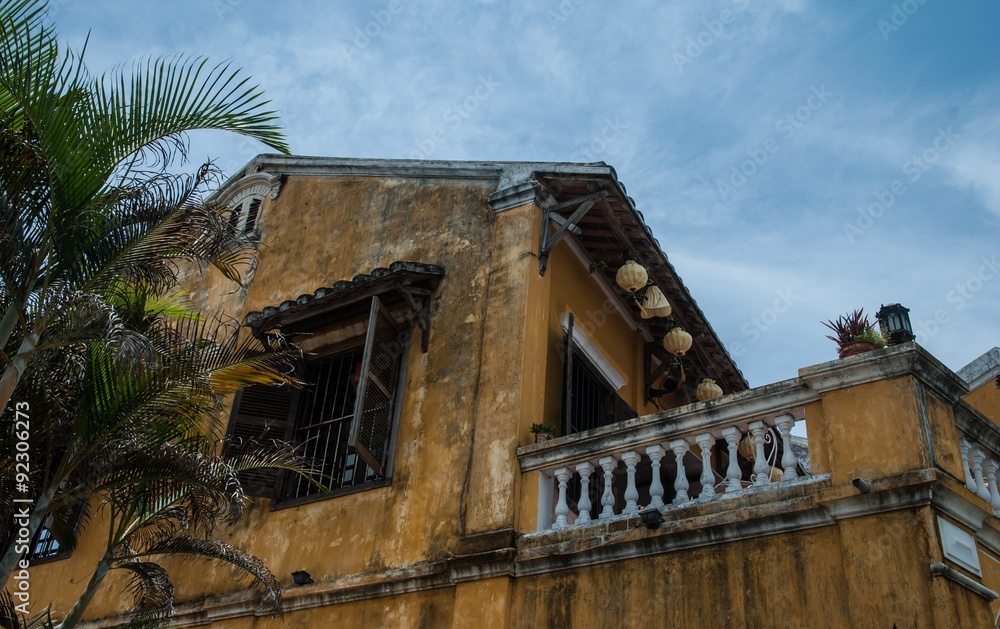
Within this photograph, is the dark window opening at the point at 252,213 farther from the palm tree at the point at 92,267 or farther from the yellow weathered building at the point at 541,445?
the palm tree at the point at 92,267

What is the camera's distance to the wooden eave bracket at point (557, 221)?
9.79m

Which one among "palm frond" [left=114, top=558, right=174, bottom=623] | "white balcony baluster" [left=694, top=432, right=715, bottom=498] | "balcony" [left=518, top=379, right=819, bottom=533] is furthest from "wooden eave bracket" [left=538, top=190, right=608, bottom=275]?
"palm frond" [left=114, top=558, right=174, bottom=623]

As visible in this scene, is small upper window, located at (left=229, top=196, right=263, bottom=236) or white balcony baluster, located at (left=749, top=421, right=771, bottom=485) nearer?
white balcony baluster, located at (left=749, top=421, right=771, bottom=485)

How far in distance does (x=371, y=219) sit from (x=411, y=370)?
2.43 m

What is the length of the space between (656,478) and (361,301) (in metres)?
3.93

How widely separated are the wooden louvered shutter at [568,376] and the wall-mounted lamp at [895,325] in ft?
10.2

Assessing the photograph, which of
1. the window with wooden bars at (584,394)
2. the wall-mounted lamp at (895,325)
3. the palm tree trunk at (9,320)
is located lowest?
the palm tree trunk at (9,320)

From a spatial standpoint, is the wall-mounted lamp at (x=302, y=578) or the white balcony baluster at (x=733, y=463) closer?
the white balcony baluster at (x=733, y=463)

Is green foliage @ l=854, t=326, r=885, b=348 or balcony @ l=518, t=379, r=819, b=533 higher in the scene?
green foliage @ l=854, t=326, r=885, b=348

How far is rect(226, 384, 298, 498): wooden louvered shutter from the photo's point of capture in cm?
1044

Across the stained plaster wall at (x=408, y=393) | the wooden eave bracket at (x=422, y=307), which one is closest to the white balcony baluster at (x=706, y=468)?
the stained plaster wall at (x=408, y=393)

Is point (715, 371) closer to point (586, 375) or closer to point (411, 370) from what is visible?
point (586, 375)

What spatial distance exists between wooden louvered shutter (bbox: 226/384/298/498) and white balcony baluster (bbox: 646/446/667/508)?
4324 millimetres

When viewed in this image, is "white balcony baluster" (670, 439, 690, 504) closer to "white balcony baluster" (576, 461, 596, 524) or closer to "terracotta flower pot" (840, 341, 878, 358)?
"white balcony baluster" (576, 461, 596, 524)
